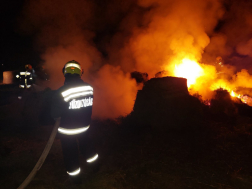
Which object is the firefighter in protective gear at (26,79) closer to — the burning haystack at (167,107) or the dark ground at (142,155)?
the dark ground at (142,155)

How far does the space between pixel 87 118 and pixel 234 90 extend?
346 inches

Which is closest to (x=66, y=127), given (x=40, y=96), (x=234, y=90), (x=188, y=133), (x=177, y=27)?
(x=188, y=133)

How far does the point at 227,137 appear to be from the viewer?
377cm

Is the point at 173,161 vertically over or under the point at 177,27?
under

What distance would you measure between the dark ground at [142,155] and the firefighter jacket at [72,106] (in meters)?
0.24

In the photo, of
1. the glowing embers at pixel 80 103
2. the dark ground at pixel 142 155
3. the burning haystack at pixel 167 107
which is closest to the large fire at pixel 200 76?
the dark ground at pixel 142 155

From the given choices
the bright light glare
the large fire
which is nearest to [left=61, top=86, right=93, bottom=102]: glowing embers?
the large fire

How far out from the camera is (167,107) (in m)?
4.09

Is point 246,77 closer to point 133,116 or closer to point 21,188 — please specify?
point 133,116

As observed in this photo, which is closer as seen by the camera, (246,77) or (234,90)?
(234,90)

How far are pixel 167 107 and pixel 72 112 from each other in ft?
8.40

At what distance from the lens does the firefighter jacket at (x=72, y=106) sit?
2197 millimetres

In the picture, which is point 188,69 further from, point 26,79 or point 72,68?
point 26,79

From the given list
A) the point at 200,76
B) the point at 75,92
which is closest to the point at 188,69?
the point at 200,76
